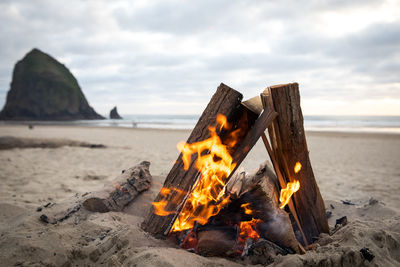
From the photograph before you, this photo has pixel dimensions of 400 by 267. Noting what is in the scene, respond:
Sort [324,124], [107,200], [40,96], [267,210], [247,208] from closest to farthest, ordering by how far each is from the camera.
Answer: [267,210]
[247,208]
[107,200]
[324,124]
[40,96]

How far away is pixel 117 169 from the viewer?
282 inches

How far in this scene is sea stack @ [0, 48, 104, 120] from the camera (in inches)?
2291

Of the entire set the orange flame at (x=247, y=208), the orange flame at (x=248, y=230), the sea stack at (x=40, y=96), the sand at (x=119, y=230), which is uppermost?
the sea stack at (x=40, y=96)

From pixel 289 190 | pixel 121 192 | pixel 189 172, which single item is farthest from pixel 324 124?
pixel 189 172

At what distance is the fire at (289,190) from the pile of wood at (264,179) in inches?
1.7

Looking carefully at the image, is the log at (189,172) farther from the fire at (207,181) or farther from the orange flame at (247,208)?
the orange flame at (247,208)

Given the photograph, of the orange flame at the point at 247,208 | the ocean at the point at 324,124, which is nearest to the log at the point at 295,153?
the orange flame at the point at 247,208

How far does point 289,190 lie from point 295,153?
0.38 metres

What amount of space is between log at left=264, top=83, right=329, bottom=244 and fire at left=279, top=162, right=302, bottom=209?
1.4 inches

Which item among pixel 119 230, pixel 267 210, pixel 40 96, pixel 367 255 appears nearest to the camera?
pixel 367 255

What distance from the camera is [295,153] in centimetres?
257

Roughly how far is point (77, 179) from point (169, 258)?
452 cm

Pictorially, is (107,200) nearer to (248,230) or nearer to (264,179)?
(248,230)

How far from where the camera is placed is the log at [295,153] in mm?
2479
